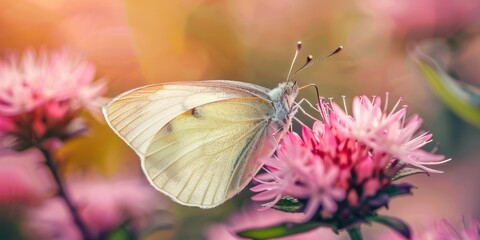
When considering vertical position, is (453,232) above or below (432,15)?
below

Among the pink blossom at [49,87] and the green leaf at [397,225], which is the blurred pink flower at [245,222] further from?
the green leaf at [397,225]

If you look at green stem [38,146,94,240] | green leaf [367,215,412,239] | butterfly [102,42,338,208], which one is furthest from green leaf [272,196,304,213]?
green stem [38,146,94,240]

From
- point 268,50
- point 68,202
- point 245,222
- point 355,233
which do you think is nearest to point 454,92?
point 355,233

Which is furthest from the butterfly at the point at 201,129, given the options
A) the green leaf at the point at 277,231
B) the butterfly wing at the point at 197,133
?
the green leaf at the point at 277,231

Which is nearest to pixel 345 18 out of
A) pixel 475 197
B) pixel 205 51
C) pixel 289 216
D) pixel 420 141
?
pixel 205 51

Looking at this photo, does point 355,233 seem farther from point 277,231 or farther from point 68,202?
point 68,202

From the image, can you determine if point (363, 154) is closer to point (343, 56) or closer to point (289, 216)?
point (289, 216)
